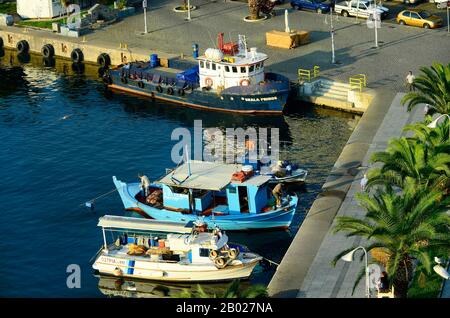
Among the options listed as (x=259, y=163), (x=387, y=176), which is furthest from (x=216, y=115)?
(x=387, y=176)

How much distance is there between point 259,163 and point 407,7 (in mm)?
39921

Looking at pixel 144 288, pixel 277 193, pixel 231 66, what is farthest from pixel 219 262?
pixel 231 66

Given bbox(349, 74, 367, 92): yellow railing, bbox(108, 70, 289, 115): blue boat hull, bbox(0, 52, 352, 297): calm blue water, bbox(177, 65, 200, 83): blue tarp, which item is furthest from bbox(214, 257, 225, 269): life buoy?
bbox(177, 65, 200, 83): blue tarp

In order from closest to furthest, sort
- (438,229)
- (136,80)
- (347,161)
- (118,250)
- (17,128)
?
(438,229) < (118,250) < (347,161) < (17,128) < (136,80)

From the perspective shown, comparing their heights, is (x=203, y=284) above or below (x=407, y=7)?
below

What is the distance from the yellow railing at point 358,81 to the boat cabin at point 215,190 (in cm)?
2155

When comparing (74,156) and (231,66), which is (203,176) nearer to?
(74,156)

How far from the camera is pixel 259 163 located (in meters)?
80.4

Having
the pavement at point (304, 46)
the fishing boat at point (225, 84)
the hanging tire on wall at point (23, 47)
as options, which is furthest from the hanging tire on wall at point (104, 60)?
the hanging tire on wall at point (23, 47)

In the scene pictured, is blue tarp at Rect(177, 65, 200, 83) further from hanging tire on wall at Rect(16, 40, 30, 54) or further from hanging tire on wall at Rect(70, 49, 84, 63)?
hanging tire on wall at Rect(16, 40, 30, 54)

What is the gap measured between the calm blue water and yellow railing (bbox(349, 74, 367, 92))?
3078 mm

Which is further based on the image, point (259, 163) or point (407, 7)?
point (407, 7)

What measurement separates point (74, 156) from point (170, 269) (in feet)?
74.0

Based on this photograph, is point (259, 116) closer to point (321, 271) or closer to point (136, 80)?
point (136, 80)
